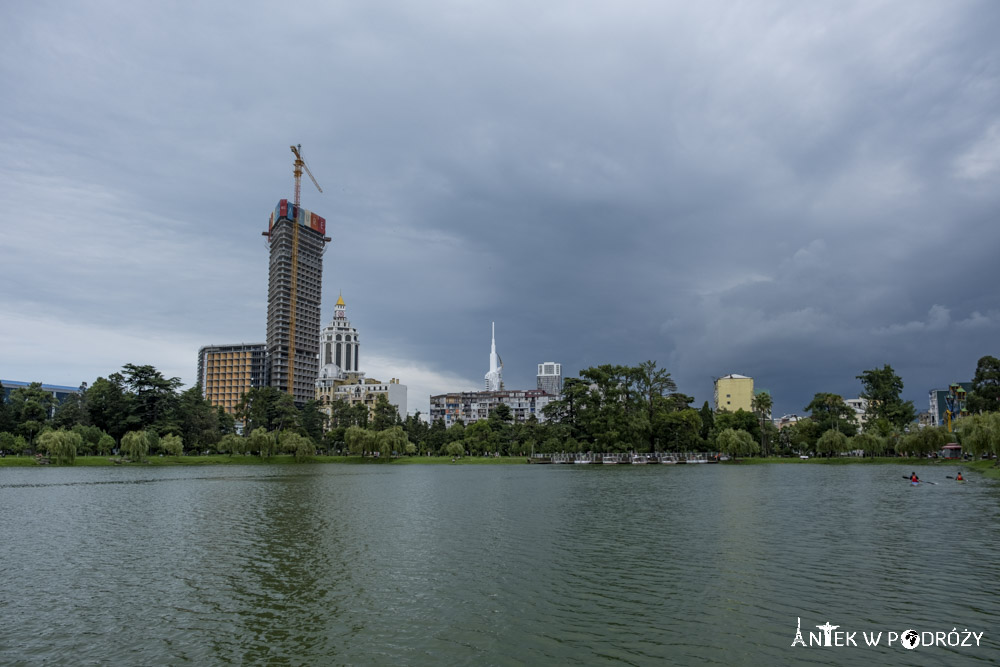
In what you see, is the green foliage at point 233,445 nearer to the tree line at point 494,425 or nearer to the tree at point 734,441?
the tree line at point 494,425

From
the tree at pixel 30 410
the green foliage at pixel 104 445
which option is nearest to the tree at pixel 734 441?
the green foliage at pixel 104 445

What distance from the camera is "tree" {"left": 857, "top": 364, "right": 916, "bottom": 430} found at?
516 feet

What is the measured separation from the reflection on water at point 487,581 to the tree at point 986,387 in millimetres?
113022

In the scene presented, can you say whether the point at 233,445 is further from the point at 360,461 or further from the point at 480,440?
the point at 480,440

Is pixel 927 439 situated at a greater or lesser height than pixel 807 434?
greater

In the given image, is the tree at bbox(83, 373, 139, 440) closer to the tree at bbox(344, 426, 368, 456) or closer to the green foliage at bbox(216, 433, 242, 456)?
the green foliage at bbox(216, 433, 242, 456)

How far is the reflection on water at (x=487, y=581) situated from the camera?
16.3 m

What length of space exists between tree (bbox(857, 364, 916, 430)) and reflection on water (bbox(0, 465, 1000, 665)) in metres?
128

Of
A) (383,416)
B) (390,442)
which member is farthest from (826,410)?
(383,416)

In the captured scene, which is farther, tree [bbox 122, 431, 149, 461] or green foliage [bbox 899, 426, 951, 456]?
green foliage [bbox 899, 426, 951, 456]

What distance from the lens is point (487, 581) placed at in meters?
23.2

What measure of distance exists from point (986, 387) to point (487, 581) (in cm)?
15503

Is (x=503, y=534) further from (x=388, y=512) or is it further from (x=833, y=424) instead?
(x=833, y=424)

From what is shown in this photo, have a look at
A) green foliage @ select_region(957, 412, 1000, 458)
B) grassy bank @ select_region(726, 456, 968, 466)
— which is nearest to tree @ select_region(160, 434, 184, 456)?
grassy bank @ select_region(726, 456, 968, 466)
